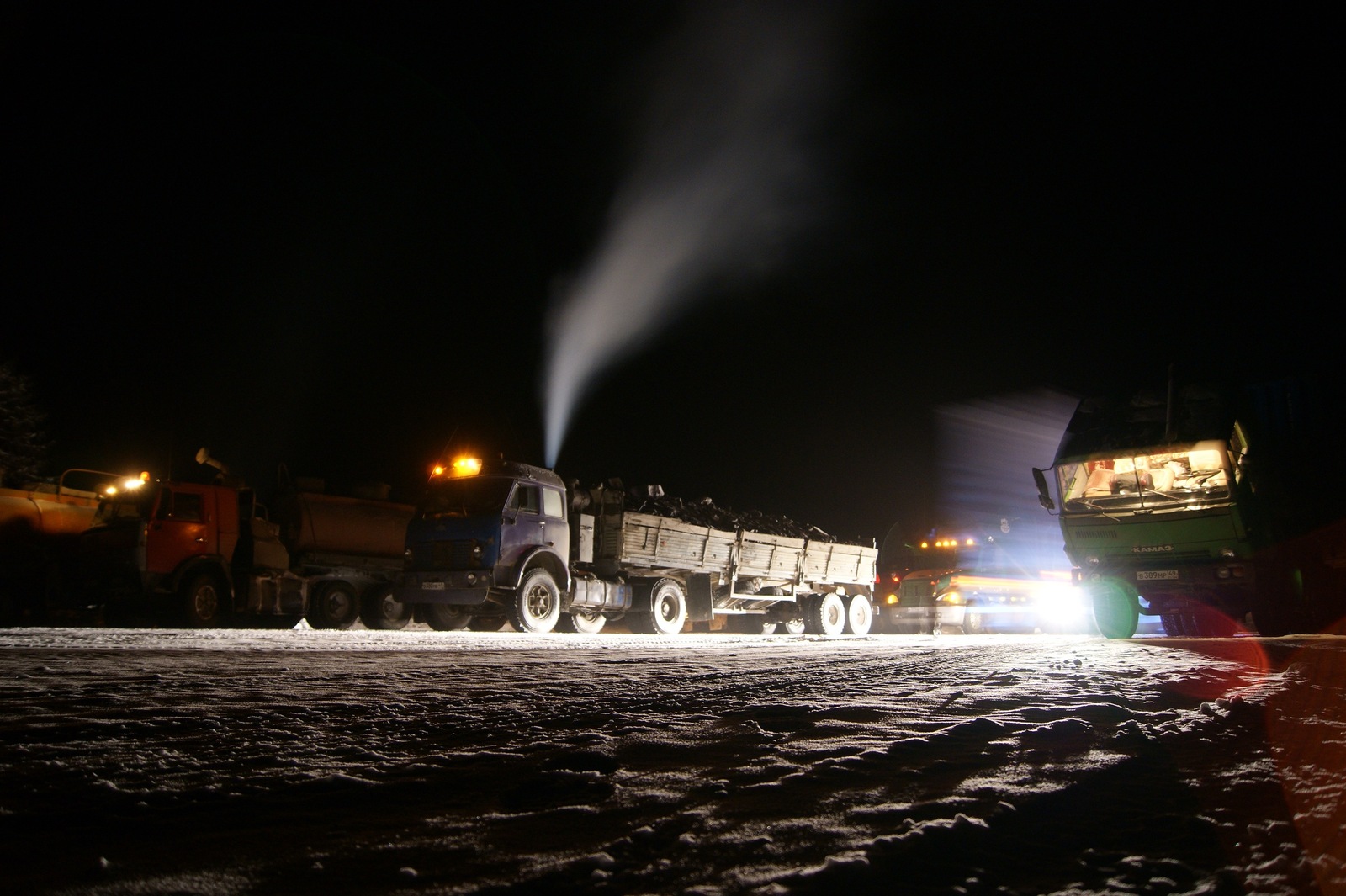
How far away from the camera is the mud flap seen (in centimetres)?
1425

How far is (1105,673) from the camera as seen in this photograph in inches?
207

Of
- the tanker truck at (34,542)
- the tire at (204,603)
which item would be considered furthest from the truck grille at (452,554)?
the tanker truck at (34,542)

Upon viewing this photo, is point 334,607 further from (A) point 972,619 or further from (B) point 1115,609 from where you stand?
(B) point 1115,609

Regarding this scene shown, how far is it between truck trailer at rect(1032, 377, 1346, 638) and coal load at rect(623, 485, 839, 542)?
588 cm

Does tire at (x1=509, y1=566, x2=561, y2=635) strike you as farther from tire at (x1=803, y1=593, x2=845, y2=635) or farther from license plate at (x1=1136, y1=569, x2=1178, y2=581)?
license plate at (x1=1136, y1=569, x2=1178, y2=581)

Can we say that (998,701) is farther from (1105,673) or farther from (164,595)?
Answer: (164,595)

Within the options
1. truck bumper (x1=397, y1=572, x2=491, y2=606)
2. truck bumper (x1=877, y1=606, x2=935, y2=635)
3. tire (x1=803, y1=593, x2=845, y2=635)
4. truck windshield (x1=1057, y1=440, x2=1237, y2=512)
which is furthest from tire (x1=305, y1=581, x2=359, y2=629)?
truck windshield (x1=1057, y1=440, x2=1237, y2=512)

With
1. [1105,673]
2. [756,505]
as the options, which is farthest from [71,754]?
[756,505]

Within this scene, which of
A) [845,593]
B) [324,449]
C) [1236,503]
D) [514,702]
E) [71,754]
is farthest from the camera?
[324,449]

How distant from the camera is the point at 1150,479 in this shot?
406 inches

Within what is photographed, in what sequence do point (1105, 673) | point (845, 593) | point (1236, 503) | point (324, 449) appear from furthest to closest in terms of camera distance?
point (324, 449)
point (845, 593)
point (1236, 503)
point (1105, 673)

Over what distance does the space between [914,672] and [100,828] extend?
15.5ft

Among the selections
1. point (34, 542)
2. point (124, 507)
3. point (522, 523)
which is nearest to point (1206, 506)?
point (522, 523)

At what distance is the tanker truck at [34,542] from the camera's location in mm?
12945
